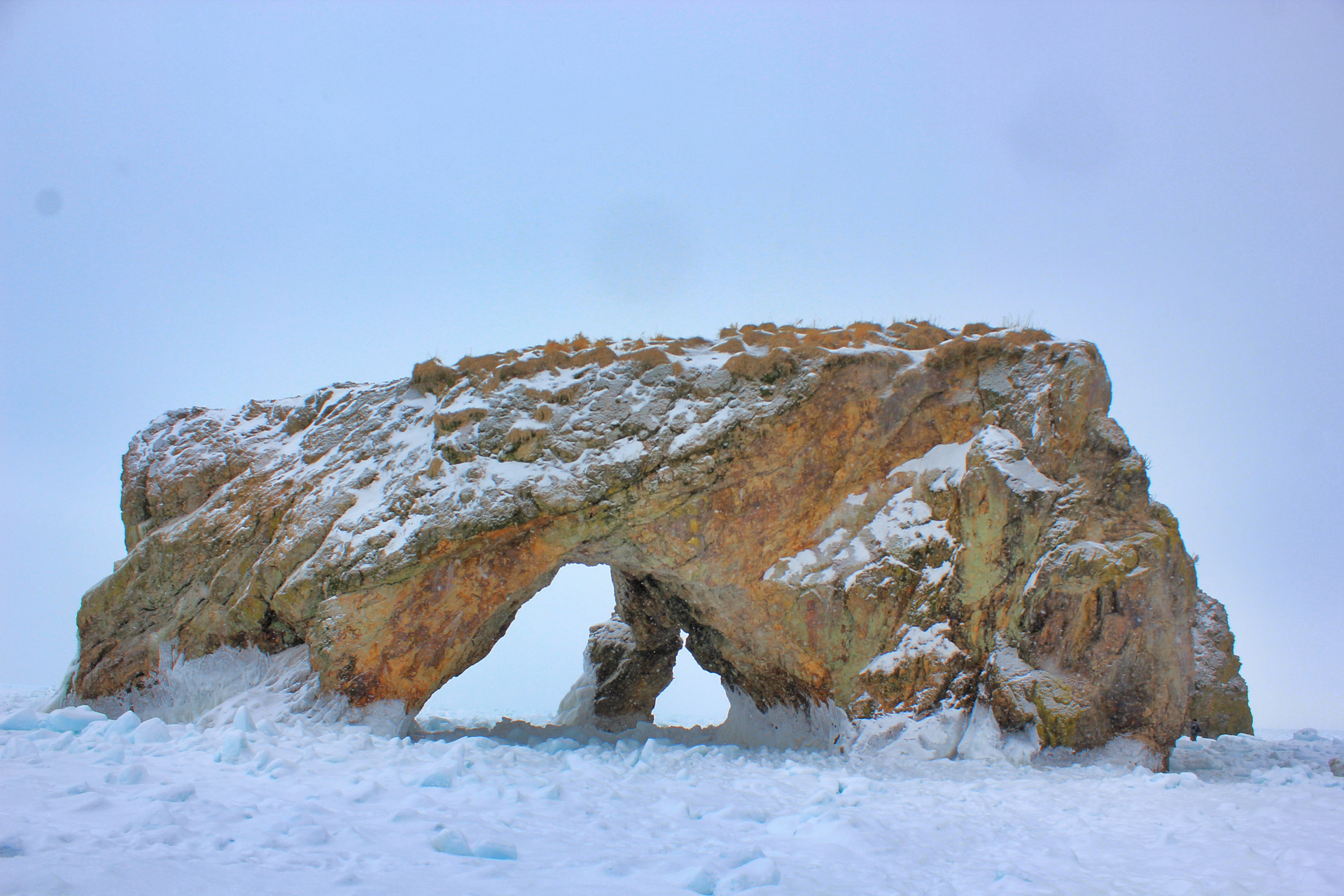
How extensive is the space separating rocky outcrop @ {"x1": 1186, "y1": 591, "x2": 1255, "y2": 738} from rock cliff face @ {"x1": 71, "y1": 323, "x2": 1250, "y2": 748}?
16.2ft

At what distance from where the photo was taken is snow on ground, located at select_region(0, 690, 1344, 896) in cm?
310

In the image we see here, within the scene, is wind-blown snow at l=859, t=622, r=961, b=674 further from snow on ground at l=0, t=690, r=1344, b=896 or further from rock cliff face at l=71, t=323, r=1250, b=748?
snow on ground at l=0, t=690, r=1344, b=896

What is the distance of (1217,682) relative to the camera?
11.9 metres

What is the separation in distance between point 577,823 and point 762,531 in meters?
5.29

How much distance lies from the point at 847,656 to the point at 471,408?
5931mm

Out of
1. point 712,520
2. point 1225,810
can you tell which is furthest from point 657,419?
point 1225,810

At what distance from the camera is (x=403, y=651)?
28.0 ft

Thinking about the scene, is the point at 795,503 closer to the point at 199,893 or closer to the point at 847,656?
the point at 847,656

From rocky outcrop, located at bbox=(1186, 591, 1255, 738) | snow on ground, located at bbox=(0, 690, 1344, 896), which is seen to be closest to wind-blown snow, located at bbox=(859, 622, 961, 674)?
snow on ground, located at bbox=(0, 690, 1344, 896)

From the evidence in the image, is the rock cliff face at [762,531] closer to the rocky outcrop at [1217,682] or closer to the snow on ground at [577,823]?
the snow on ground at [577,823]

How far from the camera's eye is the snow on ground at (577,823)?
3.10m

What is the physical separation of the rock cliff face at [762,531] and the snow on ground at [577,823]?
5.22ft

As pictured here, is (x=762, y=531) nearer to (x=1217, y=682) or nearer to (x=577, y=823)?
(x=577, y=823)

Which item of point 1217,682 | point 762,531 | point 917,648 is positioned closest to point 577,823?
point 762,531
